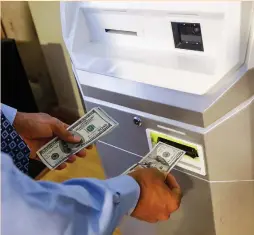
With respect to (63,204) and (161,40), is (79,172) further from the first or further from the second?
(63,204)

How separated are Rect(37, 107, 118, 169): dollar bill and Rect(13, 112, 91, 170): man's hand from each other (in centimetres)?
2

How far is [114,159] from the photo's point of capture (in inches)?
44.6

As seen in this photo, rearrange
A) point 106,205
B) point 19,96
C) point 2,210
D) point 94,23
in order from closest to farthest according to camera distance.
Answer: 1. point 2,210
2. point 106,205
3. point 94,23
4. point 19,96

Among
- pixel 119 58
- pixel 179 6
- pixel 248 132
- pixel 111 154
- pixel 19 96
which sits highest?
pixel 179 6

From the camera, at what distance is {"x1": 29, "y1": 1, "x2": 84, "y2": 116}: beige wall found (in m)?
1.80

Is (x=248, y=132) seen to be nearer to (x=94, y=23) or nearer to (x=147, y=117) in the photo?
(x=147, y=117)

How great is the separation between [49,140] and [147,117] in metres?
0.30

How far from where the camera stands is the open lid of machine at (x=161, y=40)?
77 cm

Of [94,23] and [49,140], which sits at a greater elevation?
[94,23]

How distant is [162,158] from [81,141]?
8.9 inches

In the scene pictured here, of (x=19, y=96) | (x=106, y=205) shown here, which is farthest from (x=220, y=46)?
(x=19, y=96)

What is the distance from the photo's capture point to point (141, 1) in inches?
34.2

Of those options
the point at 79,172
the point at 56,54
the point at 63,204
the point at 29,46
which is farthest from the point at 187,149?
the point at 29,46

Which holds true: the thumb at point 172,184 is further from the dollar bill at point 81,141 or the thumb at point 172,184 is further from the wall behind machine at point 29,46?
the wall behind machine at point 29,46
